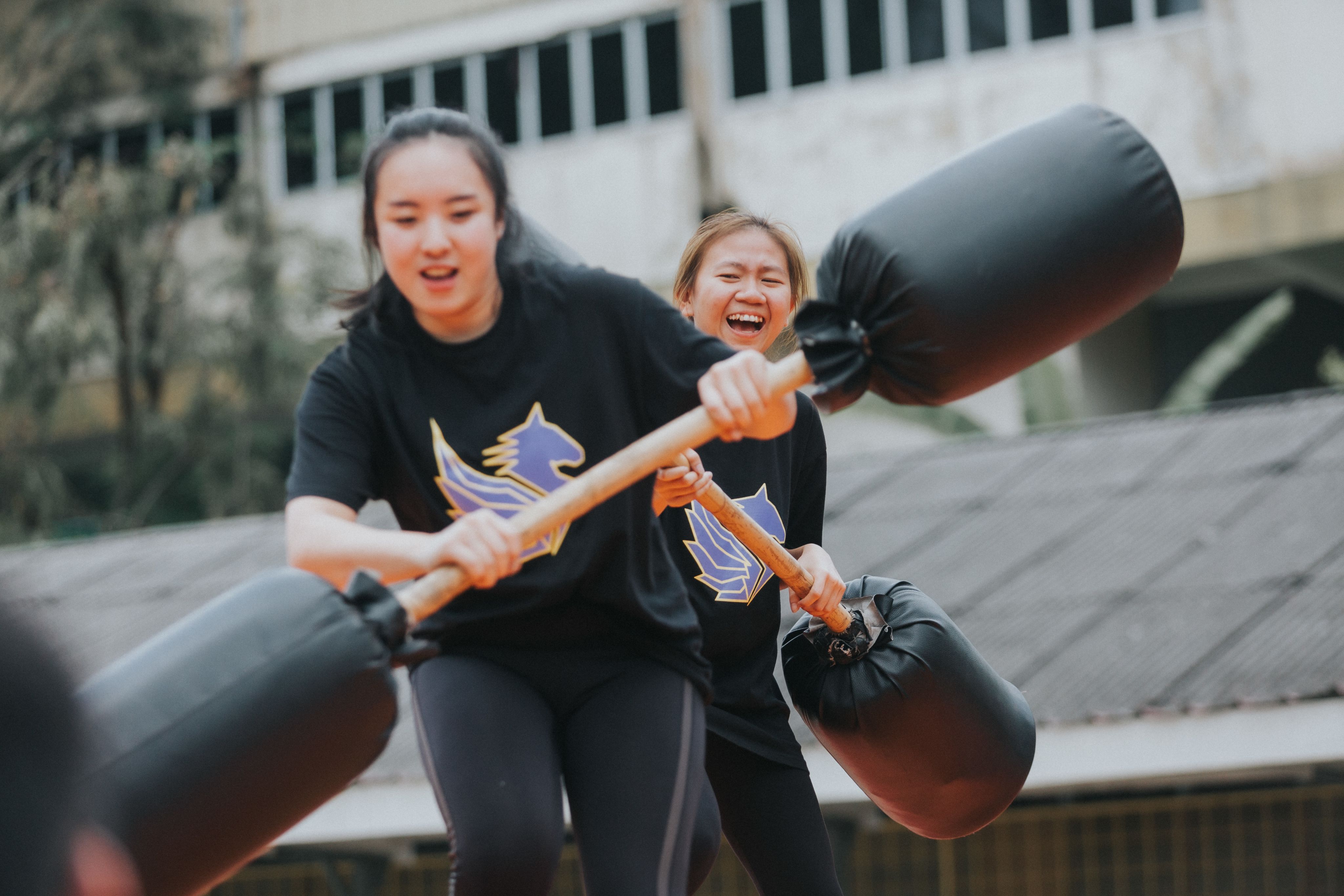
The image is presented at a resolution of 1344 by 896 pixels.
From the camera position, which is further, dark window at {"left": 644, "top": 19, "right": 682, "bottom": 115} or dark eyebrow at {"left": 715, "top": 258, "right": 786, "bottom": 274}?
dark window at {"left": 644, "top": 19, "right": 682, "bottom": 115}

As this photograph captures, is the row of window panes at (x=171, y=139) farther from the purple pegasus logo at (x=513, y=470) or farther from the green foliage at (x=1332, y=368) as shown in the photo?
the purple pegasus logo at (x=513, y=470)

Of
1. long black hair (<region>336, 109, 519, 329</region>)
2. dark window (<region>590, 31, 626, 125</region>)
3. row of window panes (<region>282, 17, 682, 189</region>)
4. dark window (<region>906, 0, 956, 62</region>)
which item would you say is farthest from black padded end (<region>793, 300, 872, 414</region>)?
dark window (<region>590, 31, 626, 125</region>)

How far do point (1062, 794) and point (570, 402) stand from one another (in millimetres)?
3924

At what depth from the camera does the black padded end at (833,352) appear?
98.9 inches

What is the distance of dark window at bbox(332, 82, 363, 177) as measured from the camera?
1752 cm

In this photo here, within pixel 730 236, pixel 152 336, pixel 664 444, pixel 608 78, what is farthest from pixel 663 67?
pixel 664 444

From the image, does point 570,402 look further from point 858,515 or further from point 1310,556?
point 858,515

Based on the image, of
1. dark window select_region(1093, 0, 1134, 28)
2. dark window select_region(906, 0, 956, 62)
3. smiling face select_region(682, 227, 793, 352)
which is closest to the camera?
smiling face select_region(682, 227, 793, 352)

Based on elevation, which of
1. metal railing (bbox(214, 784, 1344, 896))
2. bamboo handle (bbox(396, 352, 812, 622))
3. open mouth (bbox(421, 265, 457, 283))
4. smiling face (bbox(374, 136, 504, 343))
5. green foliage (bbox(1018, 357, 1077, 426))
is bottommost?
metal railing (bbox(214, 784, 1344, 896))

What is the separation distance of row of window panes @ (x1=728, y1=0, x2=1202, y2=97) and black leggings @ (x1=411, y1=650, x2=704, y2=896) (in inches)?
529

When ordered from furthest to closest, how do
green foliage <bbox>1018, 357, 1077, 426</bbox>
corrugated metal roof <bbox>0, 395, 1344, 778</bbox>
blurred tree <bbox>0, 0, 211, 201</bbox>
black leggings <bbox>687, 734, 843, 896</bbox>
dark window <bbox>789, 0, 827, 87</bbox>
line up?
blurred tree <bbox>0, 0, 211, 201</bbox>
dark window <bbox>789, 0, 827, 87</bbox>
green foliage <bbox>1018, 357, 1077, 426</bbox>
corrugated metal roof <bbox>0, 395, 1344, 778</bbox>
black leggings <bbox>687, 734, 843, 896</bbox>

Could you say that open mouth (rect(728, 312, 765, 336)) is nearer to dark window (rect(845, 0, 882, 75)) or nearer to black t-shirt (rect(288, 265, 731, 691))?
black t-shirt (rect(288, 265, 731, 691))

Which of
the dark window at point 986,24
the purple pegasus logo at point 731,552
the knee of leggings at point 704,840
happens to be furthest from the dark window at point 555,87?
the knee of leggings at point 704,840

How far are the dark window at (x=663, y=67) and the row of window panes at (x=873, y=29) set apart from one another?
65cm
